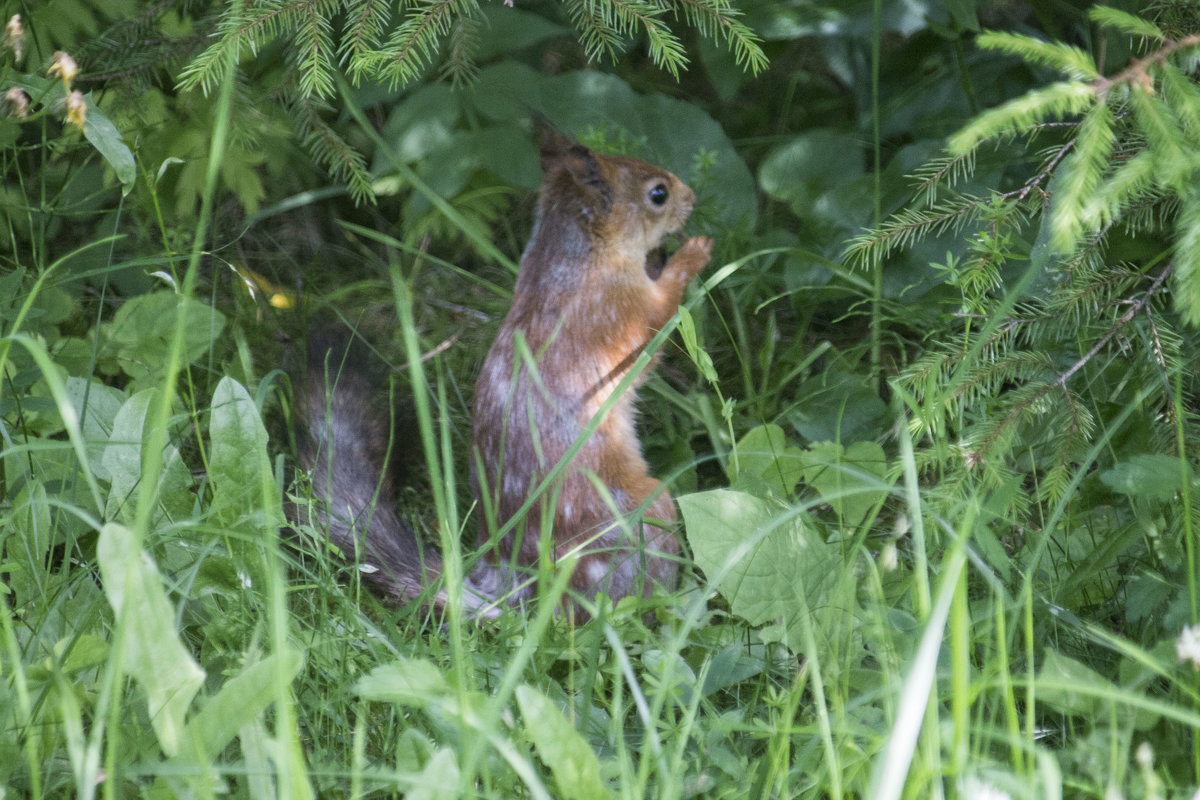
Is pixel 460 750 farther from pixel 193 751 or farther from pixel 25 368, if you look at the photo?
pixel 25 368

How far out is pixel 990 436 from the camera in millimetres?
1535

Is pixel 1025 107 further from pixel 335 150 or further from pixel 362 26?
pixel 335 150

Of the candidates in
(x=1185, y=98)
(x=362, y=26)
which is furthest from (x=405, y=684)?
(x=1185, y=98)

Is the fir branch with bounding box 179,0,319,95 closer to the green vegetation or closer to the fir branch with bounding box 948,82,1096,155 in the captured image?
the green vegetation

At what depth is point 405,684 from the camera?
1204 mm

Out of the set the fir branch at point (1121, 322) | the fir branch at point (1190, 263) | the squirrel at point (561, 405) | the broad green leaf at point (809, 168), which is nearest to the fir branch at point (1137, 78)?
the fir branch at point (1190, 263)

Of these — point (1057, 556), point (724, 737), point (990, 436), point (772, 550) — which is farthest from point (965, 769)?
point (1057, 556)

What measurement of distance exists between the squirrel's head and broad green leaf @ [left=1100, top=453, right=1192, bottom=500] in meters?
1.33

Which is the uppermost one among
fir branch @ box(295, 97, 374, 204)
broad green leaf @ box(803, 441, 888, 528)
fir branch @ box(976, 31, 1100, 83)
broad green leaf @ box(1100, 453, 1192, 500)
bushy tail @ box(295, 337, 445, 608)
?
fir branch @ box(976, 31, 1100, 83)

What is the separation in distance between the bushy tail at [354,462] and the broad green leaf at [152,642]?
2.54 ft

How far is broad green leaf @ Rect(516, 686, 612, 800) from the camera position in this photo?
44.4 inches

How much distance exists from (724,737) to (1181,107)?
0.94m

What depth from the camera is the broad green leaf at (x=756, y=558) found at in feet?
4.91

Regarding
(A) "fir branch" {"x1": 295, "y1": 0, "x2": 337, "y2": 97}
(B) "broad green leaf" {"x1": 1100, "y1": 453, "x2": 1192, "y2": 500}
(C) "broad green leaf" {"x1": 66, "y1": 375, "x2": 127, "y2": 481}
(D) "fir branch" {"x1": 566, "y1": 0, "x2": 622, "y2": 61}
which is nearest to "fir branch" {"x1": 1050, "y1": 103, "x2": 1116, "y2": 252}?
(B) "broad green leaf" {"x1": 1100, "y1": 453, "x2": 1192, "y2": 500}
